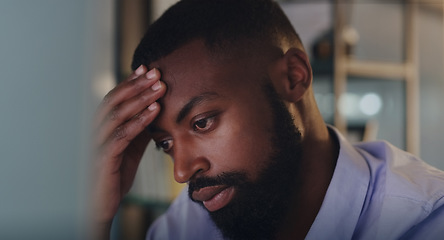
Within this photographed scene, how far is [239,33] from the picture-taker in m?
0.43

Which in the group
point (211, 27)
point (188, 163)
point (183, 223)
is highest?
point (211, 27)

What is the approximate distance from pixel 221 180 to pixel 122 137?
116 millimetres

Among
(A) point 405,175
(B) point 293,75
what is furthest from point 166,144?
(A) point 405,175

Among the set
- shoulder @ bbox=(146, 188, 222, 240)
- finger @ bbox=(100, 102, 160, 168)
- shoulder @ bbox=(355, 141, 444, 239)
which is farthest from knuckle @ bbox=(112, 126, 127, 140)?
shoulder @ bbox=(355, 141, 444, 239)

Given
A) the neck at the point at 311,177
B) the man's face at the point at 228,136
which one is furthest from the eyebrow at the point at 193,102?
the neck at the point at 311,177

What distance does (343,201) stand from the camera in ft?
1.46

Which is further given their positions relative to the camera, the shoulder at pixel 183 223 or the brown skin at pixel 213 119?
the shoulder at pixel 183 223

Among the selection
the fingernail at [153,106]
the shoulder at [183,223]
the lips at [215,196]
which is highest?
the fingernail at [153,106]

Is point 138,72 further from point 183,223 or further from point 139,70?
point 183,223

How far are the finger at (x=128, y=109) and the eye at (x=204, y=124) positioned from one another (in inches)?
1.7

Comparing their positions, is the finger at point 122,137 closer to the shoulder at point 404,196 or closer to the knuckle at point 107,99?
the knuckle at point 107,99

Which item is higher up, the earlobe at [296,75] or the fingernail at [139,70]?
the fingernail at [139,70]

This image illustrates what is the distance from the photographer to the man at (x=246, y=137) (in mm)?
Result: 419

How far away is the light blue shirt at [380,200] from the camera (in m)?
0.42
